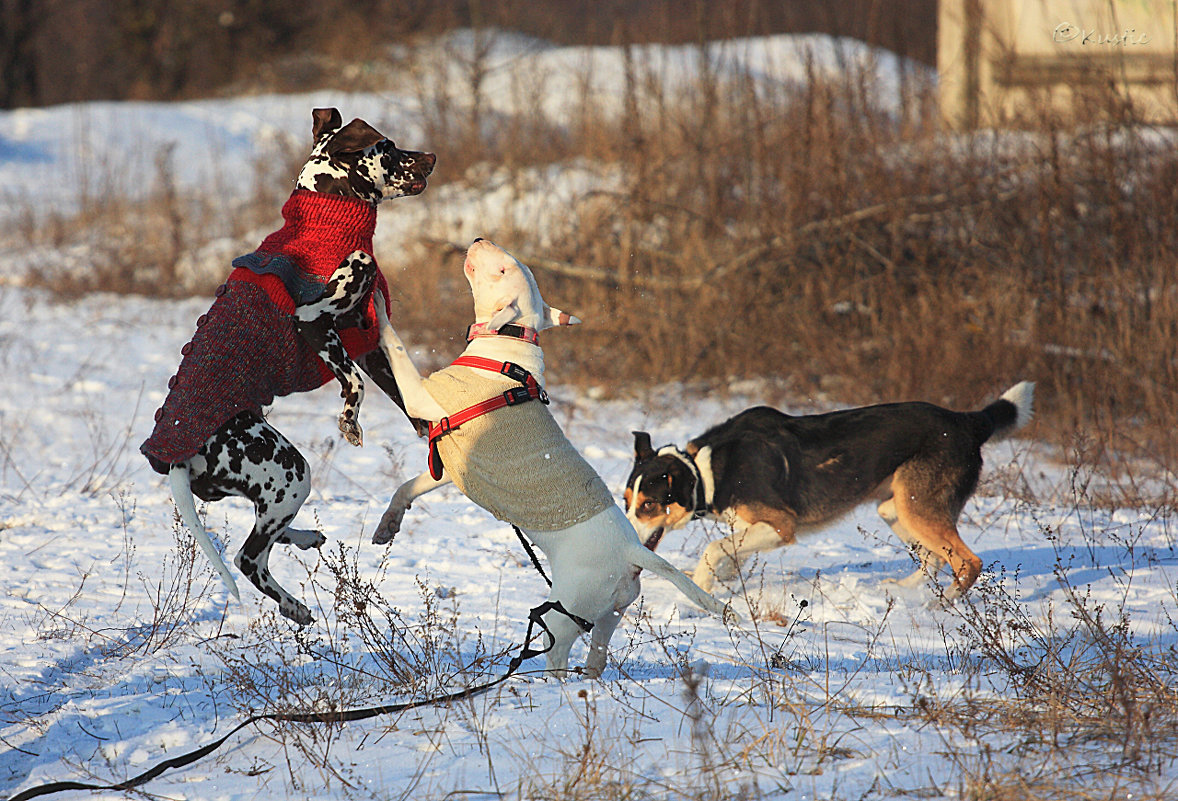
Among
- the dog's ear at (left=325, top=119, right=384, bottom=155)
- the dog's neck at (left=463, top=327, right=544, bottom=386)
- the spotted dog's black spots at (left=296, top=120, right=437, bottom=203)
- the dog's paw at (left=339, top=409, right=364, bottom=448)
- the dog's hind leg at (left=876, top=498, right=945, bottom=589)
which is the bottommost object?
the dog's hind leg at (left=876, top=498, right=945, bottom=589)

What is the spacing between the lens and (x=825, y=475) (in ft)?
16.1

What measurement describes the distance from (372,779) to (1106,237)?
8246 mm

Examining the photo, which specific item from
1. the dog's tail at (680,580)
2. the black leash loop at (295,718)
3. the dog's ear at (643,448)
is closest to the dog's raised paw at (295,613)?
the black leash loop at (295,718)

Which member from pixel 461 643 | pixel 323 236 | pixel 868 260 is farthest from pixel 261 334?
pixel 868 260

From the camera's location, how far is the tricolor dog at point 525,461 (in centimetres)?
315

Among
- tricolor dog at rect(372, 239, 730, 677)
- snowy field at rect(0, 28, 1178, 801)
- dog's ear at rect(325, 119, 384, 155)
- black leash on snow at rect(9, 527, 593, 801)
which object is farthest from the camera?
dog's ear at rect(325, 119, 384, 155)

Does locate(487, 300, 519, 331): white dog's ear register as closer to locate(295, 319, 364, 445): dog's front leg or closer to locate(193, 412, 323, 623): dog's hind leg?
locate(295, 319, 364, 445): dog's front leg

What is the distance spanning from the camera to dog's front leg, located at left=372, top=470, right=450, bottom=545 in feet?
11.2

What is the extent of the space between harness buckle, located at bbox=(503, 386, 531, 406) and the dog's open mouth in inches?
68.4

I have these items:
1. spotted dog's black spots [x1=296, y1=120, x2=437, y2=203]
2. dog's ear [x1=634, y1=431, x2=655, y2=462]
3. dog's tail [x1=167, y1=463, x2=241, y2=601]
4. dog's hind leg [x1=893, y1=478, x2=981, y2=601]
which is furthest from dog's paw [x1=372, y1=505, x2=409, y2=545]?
dog's hind leg [x1=893, y1=478, x2=981, y2=601]

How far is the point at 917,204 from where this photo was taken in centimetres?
917

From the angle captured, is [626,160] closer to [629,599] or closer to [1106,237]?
[1106,237]

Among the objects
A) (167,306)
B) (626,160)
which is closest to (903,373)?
(626,160)

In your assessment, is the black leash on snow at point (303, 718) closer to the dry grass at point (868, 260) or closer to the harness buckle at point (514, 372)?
the harness buckle at point (514, 372)
